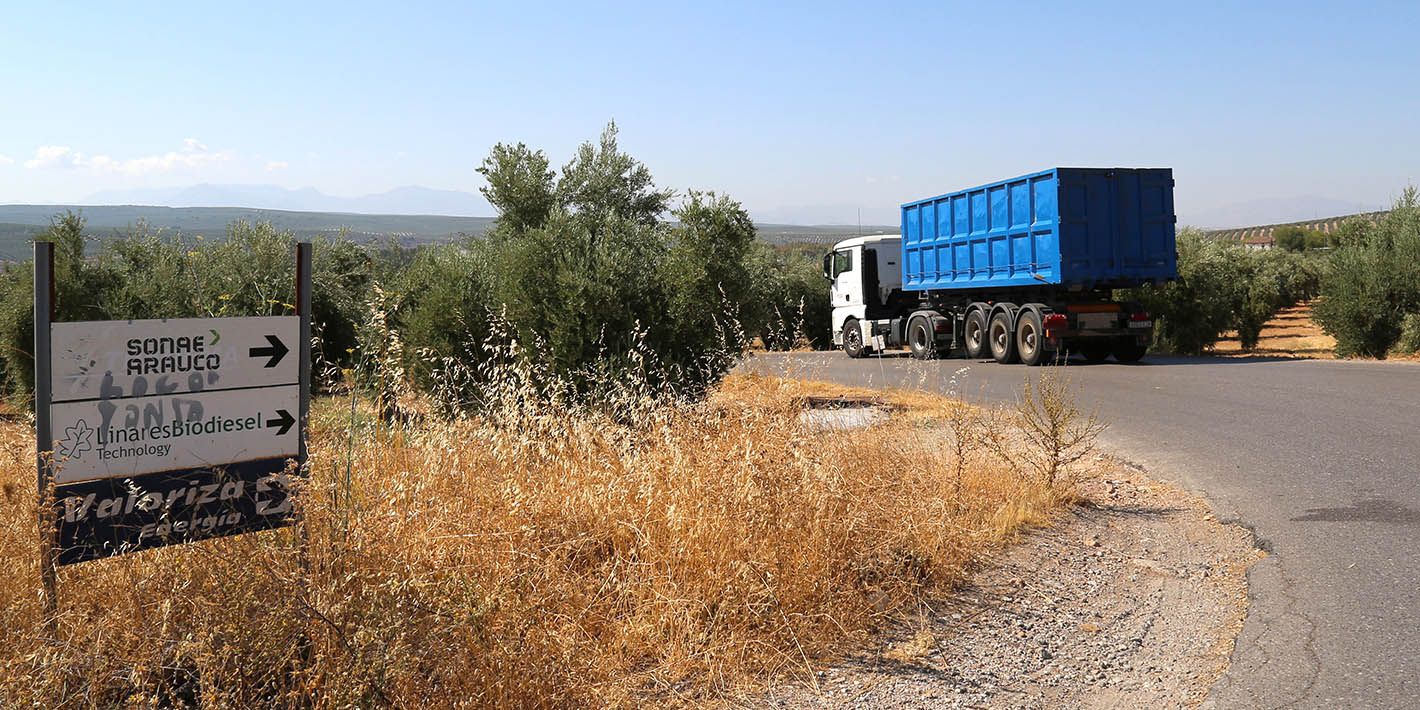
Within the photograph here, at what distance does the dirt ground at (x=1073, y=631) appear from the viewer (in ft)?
14.0

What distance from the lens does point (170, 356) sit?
160 inches

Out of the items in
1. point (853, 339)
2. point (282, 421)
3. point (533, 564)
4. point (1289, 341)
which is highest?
point (853, 339)

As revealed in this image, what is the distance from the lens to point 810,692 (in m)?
4.22

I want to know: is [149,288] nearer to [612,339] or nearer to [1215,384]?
[612,339]

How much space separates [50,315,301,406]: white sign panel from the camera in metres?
3.86

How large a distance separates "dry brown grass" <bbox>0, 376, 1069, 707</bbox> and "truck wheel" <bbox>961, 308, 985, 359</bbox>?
16.0m

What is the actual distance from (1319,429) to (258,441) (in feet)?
33.0

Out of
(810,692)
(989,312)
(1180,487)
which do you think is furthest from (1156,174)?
(810,692)

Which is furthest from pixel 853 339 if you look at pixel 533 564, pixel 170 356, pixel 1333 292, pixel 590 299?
pixel 170 356

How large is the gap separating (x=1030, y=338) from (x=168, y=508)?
1843 centimetres

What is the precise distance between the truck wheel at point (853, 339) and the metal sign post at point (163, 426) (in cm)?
2304

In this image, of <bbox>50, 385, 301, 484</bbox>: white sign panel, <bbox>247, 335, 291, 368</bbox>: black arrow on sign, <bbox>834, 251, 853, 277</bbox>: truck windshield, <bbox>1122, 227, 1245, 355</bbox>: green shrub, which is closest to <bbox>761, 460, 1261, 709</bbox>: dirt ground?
<bbox>50, 385, 301, 484</bbox>: white sign panel

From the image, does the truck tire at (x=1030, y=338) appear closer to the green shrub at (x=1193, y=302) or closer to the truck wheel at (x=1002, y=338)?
the truck wheel at (x=1002, y=338)

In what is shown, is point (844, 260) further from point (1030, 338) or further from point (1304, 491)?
point (1304, 491)
